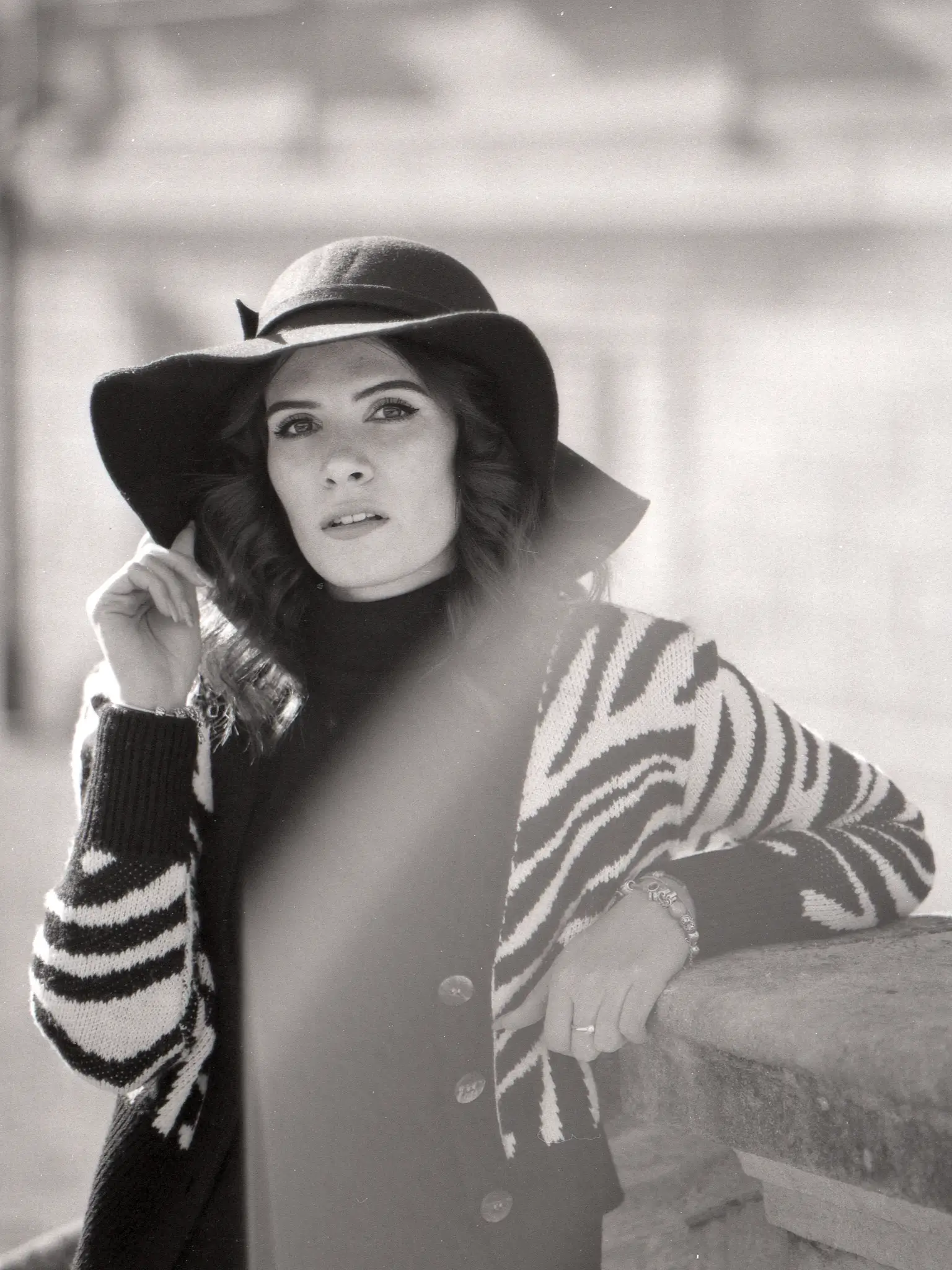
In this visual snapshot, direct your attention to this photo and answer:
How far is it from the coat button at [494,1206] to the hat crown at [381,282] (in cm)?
107

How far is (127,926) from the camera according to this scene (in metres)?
1.57

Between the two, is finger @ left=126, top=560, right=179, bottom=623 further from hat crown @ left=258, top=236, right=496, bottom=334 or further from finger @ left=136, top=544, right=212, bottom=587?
hat crown @ left=258, top=236, right=496, bottom=334

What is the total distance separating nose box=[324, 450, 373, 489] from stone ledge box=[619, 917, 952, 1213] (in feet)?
2.47

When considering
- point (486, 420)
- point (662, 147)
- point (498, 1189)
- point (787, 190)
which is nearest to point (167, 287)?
point (662, 147)

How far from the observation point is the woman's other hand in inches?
53.7

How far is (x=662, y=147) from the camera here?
7.71 m

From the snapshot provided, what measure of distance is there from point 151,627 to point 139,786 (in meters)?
0.28

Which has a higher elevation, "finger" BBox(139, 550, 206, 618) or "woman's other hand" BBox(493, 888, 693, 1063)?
"finger" BBox(139, 550, 206, 618)

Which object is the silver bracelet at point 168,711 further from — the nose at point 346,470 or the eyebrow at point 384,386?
the eyebrow at point 384,386

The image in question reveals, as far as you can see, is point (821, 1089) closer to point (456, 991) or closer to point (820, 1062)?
point (820, 1062)

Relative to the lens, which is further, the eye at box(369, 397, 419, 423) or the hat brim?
the eye at box(369, 397, 419, 423)

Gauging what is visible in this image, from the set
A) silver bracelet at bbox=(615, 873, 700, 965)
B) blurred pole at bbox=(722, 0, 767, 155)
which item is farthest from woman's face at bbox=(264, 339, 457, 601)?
blurred pole at bbox=(722, 0, 767, 155)

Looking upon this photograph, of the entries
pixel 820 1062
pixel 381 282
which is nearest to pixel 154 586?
pixel 381 282

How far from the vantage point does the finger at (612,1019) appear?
1.37 meters
